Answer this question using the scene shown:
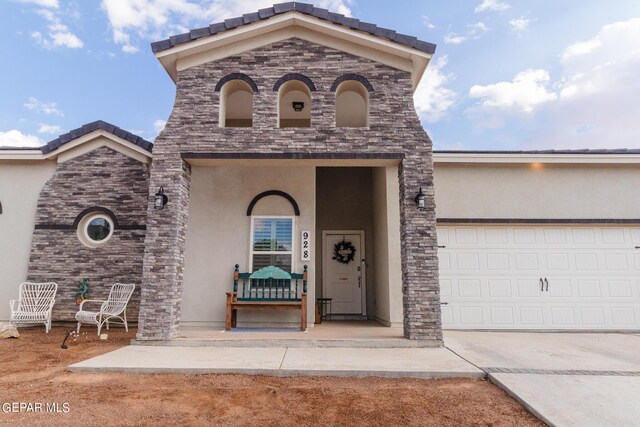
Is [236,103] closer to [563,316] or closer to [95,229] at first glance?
[95,229]

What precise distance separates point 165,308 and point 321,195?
18.1ft

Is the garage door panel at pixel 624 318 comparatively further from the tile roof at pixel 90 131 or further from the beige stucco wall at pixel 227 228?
the tile roof at pixel 90 131

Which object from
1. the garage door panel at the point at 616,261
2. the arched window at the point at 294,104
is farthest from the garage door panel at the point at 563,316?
the arched window at the point at 294,104

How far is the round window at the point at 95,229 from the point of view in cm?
836

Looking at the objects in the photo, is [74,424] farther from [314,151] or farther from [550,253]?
[550,253]

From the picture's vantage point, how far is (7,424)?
3.02 meters

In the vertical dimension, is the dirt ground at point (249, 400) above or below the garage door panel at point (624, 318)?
below

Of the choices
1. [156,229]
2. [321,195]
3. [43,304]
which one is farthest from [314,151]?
[43,304]

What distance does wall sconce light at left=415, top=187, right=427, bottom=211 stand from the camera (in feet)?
20.9

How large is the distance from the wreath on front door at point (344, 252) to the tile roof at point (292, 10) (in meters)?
5.41

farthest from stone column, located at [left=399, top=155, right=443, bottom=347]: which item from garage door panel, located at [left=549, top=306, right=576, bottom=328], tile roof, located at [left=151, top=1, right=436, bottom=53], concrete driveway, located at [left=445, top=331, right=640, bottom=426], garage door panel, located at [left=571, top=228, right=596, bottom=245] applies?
garage door panel, located at [left=571, top=228, right=596, bottom=245]

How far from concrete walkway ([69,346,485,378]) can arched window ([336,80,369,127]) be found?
13.9 feet

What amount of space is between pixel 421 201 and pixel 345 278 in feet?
14.3

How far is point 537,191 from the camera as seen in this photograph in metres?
8.58
